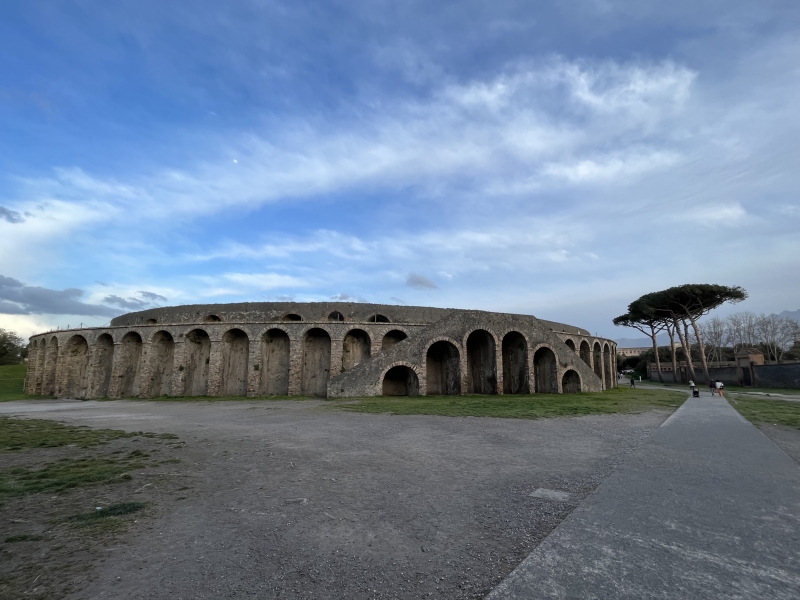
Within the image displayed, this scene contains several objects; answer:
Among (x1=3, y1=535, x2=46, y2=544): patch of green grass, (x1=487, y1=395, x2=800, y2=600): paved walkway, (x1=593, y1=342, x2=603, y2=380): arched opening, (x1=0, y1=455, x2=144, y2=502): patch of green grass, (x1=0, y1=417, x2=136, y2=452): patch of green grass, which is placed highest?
(x1=593, y1=342, x2=603, y2=380): arched opening

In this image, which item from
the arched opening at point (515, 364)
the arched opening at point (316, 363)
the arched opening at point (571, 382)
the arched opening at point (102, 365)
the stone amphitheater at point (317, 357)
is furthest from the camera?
the arched opening at point (102, 365)

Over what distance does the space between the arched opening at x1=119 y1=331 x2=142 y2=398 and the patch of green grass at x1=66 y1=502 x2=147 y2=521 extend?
25243 millimetres

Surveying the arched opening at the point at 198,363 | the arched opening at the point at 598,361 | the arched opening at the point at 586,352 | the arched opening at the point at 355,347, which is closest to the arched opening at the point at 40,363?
the arched opening at the point at 198,363

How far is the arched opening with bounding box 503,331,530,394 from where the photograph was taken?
23.5 metres

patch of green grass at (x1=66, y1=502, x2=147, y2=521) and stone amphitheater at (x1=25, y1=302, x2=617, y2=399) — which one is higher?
stone amphitheater at (x1=25, y1=302, x2=617, y2=399)

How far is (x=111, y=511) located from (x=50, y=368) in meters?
34.4

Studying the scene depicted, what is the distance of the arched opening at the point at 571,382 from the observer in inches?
945

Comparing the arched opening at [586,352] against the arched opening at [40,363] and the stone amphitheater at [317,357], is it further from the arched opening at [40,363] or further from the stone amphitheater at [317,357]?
the arched opening at [40,363]

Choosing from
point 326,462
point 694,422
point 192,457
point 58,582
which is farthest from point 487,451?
point 694,422

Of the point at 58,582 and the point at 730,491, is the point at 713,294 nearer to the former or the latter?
the point at 730,491

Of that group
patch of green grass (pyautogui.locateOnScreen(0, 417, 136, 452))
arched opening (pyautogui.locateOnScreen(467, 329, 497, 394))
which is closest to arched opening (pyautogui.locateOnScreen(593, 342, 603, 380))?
arched opening (pyautogui.locateOnScreen(467, 329, 497, 394))

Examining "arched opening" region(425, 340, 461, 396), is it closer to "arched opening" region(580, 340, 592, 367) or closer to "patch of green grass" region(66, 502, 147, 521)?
"arched opening" region(580, 340, 592, 367)

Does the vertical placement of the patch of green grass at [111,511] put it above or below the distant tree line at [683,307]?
below

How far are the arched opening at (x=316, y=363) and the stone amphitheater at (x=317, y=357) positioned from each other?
63 mm
